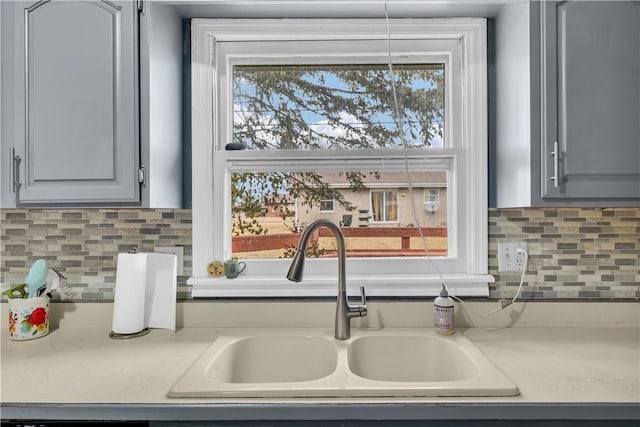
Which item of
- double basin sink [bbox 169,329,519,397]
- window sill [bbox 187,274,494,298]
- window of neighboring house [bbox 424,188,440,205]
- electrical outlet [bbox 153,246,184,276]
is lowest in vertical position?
double basin sink [bbox 169,329,519,397]

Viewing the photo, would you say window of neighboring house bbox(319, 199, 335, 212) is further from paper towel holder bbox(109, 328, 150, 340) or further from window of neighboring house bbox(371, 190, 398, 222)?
paper towel holder bbox(109, 328, 150, 340)

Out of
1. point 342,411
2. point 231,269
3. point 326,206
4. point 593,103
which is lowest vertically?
point 342,411

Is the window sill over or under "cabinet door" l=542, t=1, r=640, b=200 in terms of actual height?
under

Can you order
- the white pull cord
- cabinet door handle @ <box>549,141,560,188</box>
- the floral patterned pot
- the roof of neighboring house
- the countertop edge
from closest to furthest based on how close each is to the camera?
the countertop edge < cabinet door handle @ <box>549,141,560,188</box> < the floral patterned pot < the white pull cord < the roof of neighboring house

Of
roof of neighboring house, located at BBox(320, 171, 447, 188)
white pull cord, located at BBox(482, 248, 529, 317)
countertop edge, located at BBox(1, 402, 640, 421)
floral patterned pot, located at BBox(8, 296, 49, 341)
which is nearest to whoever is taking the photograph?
countertop edge, located at BBox(1, 402, 640, 421)

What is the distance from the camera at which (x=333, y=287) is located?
1.53 m

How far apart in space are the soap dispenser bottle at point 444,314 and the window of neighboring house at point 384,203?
0.41 meters

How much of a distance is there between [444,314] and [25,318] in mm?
1441

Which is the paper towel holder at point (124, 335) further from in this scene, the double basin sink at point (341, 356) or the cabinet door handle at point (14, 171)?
the cabinet door handle at point (14, 171)

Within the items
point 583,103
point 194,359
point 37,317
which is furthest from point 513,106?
point 37,317

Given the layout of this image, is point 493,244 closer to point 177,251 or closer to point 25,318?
point 177,251

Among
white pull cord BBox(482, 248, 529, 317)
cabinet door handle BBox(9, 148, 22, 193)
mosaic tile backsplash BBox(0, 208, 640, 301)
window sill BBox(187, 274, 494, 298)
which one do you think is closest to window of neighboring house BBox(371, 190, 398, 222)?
window sill BBox(187, 274, 494, 298)

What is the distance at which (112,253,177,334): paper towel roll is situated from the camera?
4.56ft

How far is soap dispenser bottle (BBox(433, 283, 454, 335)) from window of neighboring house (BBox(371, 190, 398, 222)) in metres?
0.41
